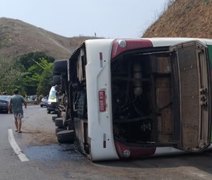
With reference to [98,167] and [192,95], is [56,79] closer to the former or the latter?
[98,167]

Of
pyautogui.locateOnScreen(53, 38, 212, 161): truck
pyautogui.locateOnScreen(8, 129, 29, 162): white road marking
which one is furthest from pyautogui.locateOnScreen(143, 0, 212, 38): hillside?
pyautogui.locateOnScreen(53, 38, 212, 161): truck

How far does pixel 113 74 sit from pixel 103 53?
0.60 metres

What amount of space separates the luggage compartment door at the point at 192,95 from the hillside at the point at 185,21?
41.4 feet

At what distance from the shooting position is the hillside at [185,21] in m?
24.0

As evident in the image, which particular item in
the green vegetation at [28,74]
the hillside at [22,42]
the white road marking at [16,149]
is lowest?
the white road marking at [16,149]

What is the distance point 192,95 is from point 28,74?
85.2m

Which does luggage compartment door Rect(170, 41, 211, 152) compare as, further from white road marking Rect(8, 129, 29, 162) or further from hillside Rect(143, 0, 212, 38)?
hillside Rect(143, 0, 212, 38)

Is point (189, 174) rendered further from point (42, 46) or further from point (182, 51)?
point (42, 46)

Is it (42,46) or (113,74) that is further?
(42,46)

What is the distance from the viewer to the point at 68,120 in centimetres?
1409

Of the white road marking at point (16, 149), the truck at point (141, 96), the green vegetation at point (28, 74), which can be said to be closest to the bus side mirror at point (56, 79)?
the white road marking at point (16, 149)

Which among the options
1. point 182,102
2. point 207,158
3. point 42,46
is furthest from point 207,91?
point 42,46

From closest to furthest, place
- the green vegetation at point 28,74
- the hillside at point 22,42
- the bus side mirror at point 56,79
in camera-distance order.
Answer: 1. the bus side mirror at point 56,79
2. the green vegetation at point 28,74
3. the hillside at point 22,42

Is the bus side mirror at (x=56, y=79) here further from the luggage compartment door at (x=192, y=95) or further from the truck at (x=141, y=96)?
the luggage compartment door at (x=192, y=95)
